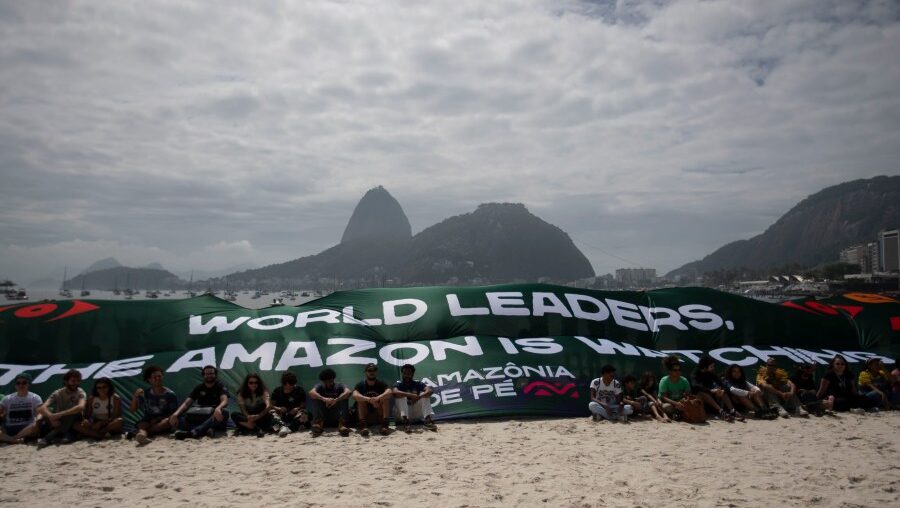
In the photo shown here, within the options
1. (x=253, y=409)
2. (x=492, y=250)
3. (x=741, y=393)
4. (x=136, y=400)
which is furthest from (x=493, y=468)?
(x=492, y=250)

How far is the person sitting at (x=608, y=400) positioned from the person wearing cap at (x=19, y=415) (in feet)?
26.8

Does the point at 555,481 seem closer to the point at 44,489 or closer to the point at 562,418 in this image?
the point at 562,418

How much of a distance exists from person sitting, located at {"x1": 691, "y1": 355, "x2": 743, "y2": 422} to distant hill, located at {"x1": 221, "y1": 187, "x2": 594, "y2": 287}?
145751 millimetres

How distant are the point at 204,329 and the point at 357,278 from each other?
165 metres

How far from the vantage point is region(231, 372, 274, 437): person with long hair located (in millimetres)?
7848

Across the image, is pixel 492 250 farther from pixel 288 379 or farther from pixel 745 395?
pixel 288 379

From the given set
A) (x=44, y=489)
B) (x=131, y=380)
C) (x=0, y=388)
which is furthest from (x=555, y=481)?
(x=0, y=388)

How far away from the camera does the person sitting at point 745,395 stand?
28.7 feet

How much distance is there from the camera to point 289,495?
5195mm

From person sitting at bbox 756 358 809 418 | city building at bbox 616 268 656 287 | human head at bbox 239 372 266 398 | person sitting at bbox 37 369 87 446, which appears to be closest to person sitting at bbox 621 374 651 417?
person sitting at bbox 756 358 809 418

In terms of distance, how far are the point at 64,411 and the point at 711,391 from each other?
9799mm

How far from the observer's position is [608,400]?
863 centimetres

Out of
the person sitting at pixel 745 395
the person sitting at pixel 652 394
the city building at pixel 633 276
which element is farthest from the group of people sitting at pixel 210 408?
the city building at pixel 633 276

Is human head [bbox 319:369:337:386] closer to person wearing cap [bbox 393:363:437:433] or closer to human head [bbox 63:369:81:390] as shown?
person wearing cap [bbox 393:363:437:433]
